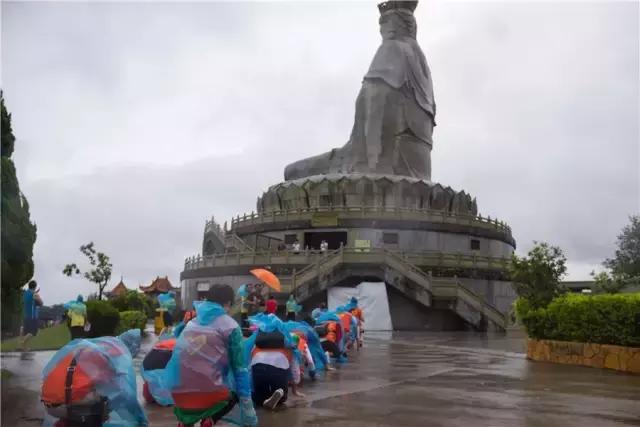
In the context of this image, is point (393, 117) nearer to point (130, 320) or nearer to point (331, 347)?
point (130, 320)

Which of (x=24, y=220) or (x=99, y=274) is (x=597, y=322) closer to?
(x=24, y=220)

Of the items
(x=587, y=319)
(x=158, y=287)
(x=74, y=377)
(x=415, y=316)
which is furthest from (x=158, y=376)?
(x=158, y=287)

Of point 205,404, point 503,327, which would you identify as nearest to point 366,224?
point 503,327

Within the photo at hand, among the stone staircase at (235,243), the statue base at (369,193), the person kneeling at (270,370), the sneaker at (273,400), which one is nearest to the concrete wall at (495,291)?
the statue base at (369,193)

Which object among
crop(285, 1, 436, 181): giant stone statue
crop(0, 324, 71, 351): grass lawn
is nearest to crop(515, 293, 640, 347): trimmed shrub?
crop(0, 324, 71, 351): grass lawn

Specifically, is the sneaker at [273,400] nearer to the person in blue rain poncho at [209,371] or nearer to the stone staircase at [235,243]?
the person in blue rain poncho at [209,371]

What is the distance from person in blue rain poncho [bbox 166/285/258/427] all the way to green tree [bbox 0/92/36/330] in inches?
203

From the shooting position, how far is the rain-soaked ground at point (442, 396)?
23.9 ft

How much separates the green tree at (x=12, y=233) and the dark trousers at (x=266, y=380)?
13.4 ft

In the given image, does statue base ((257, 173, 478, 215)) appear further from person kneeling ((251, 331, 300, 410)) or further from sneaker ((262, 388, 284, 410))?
sneaker ((262, 388, 284, 410))

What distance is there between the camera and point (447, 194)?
38781 mm

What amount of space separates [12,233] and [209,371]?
5.73 meters

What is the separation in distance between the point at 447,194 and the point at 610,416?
31.7 meters

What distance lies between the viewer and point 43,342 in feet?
60.3
